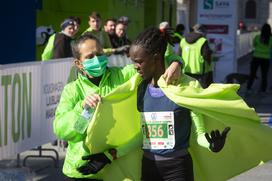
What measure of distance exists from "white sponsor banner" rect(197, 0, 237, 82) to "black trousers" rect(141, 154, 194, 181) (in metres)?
15.7

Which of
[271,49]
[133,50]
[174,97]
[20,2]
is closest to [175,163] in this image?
[174,97]

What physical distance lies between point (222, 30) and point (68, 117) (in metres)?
16.0

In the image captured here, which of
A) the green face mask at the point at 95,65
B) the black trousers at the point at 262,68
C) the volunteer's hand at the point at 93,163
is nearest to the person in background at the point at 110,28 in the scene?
the black trousers at the point at 262,68

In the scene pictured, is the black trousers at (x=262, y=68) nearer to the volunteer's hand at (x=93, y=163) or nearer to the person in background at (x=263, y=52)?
the person in background at (x=263, y=52)

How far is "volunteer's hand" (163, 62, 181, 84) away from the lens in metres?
4.13

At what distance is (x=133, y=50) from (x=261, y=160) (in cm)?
102

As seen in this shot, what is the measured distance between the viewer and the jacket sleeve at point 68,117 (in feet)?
13.5

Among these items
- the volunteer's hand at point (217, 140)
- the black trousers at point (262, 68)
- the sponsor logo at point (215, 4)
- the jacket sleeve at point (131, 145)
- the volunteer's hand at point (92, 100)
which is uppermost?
the sponsor logo at point (215, 4)

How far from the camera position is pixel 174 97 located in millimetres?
4094

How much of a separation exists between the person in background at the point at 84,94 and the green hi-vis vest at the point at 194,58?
9.98m

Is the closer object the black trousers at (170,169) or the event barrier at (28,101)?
the black trousers at (170,169)

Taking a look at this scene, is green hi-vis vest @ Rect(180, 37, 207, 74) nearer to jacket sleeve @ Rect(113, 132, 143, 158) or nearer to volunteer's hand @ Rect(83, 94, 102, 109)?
jacket sleeve @ Rect(113, 132, 143, 158)

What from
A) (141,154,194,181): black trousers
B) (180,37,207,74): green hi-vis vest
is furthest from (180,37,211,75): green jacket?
(141,154,194,181): black trousers

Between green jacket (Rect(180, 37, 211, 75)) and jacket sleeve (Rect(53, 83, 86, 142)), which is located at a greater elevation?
jacket sleeve (Rect(53, 83, 86, 142))
